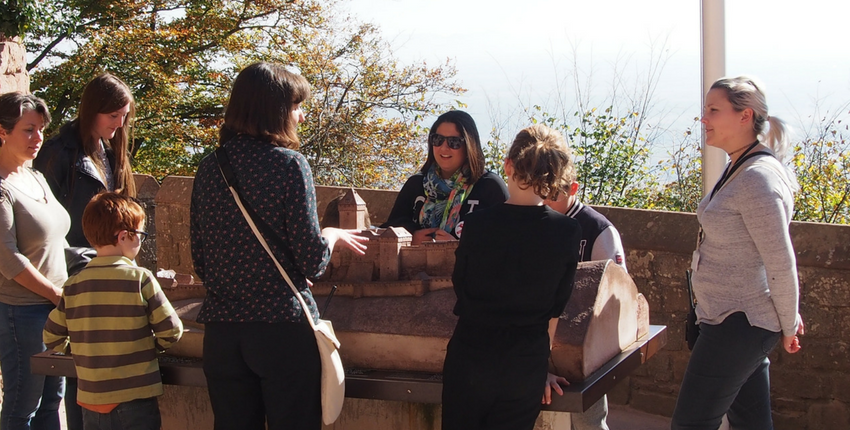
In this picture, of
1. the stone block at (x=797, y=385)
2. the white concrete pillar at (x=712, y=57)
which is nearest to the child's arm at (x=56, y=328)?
the white concrete pillar at (x=712, y=57)

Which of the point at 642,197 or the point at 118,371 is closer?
the point at 118,371

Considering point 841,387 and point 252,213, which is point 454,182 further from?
point 841,387

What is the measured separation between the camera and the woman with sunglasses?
158 inches

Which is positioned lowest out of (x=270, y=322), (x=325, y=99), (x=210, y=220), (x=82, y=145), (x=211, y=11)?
(x=270, y=322)

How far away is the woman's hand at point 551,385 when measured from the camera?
2888 mm

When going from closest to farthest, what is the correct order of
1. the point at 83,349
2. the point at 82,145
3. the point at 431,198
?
the point at 83,349, the point at 82,145, the point at 431,198

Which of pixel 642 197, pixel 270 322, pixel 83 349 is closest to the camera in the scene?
pixel 270 322

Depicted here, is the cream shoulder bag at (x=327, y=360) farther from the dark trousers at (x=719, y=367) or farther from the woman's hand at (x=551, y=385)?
the dark trousers at (x=719, y=367)

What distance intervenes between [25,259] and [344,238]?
4.98 ft

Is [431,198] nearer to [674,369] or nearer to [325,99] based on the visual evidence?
[674,369]

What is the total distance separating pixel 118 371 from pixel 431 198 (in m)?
1.75

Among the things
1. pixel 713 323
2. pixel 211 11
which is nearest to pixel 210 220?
pixel 713 323

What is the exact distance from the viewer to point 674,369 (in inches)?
210

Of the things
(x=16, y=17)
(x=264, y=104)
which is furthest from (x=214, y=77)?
(x=264, y=104)
